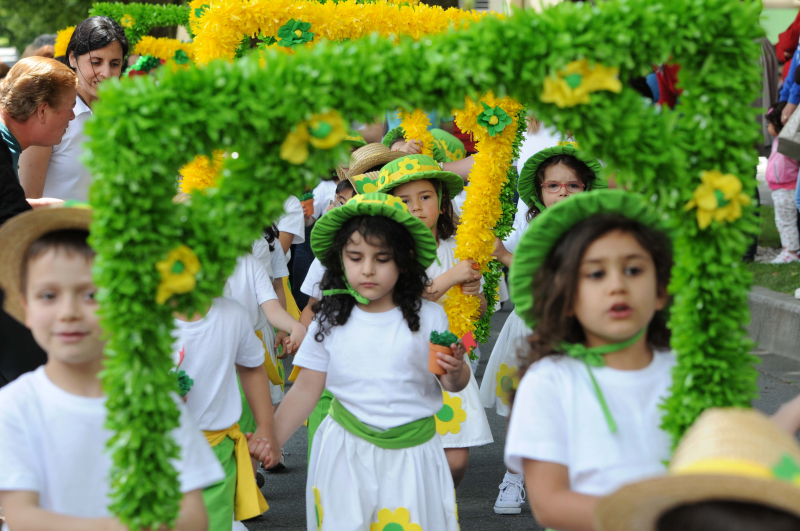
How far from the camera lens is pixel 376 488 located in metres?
3.24

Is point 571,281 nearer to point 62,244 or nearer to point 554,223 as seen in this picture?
point 554,223

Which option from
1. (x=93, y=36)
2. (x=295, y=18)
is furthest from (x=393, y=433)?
(x=93, y=36)

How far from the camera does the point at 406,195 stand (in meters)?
4.59

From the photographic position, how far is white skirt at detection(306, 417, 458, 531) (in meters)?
3.21

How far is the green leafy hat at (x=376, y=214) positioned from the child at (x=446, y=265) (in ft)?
1.99

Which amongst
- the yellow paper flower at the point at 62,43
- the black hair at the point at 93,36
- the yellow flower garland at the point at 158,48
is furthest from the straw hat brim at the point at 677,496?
the yellow flower garland at the point at 158,48

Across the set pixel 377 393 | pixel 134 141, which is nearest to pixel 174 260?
pixel 134 141

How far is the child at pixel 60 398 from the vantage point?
2.07 metres

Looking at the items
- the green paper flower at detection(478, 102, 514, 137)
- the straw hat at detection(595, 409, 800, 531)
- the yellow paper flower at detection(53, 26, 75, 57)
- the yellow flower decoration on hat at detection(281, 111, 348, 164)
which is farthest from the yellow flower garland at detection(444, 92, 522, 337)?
the yellow paper flower at detection(53, 26, 75, 57)

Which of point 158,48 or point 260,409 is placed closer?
point 260,409

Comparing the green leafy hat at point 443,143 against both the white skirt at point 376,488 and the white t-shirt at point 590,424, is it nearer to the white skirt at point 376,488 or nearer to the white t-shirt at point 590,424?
the white skirt at point 376,488

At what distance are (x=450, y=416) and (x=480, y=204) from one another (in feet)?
3.67

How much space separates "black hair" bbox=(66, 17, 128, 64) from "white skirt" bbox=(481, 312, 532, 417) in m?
3.05

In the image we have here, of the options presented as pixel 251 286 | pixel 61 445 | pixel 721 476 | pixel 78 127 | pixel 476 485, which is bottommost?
pixel 476 485
